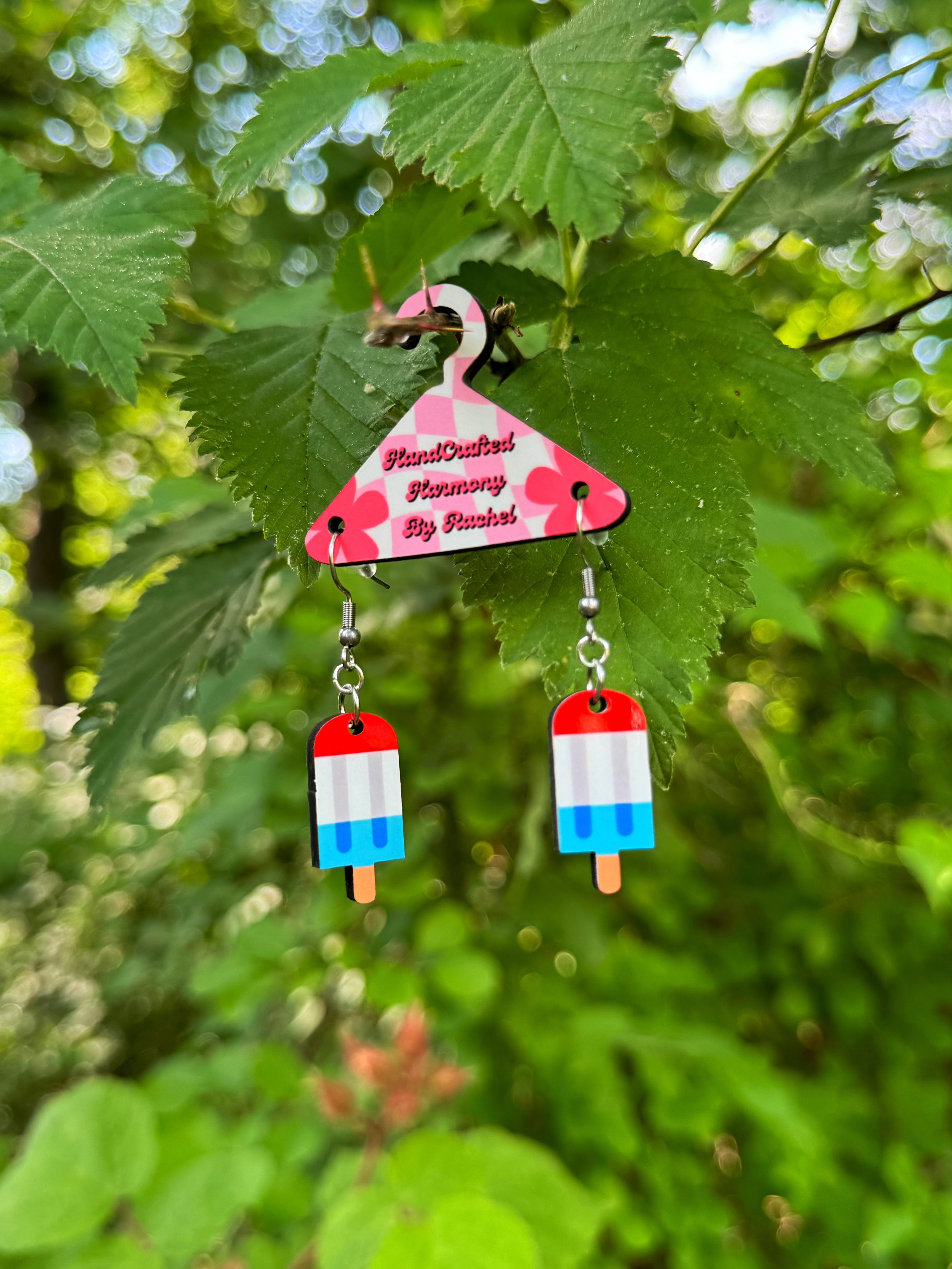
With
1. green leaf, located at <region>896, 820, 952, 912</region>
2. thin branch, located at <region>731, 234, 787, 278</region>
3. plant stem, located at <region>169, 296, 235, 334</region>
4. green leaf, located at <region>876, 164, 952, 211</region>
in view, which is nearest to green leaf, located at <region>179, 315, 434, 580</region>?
plant stem, located at <region>169, 296, 235, 334</region>

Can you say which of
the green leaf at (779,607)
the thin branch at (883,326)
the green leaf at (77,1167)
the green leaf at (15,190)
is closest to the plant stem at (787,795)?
the green leaf at (779,607)

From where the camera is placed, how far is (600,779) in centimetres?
32

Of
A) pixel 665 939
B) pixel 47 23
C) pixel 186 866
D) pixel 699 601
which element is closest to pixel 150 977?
pixel 186 866

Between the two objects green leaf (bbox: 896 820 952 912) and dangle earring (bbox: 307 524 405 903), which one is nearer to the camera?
dangle earring (bbox: 307 524 405 903)

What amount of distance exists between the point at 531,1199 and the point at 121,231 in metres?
0.92

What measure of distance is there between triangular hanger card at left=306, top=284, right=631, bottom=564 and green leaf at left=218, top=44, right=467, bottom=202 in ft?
0.38

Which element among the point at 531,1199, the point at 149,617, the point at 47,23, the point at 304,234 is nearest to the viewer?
the point at 149,617

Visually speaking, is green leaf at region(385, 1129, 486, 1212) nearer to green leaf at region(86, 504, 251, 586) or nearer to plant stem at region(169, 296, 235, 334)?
green leaf at region(86, 504, 251, 586)

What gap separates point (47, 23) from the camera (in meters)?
1.81

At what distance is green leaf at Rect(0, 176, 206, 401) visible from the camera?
12.6 inches

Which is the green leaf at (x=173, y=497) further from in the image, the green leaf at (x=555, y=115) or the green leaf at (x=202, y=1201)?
the green leaf at (x=202, y=1201)

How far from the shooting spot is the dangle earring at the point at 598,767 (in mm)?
312

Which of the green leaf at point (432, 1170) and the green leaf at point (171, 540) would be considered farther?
the green leaf at point (432, 1170)

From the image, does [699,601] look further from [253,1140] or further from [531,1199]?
[253,1140]
